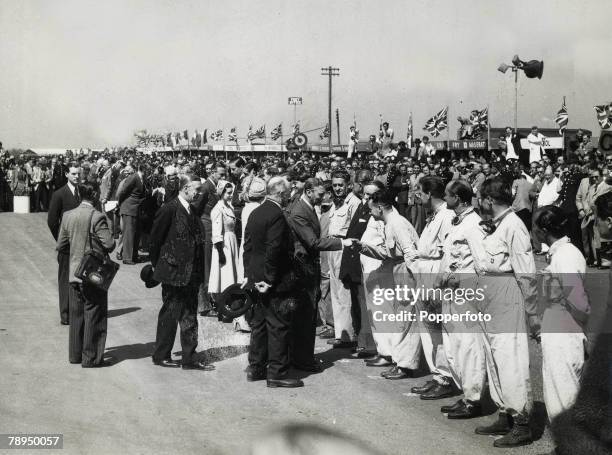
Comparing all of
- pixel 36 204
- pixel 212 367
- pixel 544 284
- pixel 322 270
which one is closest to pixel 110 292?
pixel 322 270

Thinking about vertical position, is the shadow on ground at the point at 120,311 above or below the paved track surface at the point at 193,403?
above

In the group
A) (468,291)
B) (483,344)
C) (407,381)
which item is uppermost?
(468,291)

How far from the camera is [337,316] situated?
947 cm

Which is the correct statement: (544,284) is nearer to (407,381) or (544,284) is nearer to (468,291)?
Result: (468,291)

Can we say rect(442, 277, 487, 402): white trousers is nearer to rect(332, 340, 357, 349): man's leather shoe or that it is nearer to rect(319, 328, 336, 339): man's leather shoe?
rect(332, 340, 357, 349): man's leather shoe

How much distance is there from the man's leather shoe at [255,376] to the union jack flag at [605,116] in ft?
22.2

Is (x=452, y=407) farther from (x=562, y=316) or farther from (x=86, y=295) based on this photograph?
(x=86, y=295)

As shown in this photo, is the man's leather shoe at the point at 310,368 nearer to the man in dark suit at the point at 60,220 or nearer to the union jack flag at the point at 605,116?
the man in dark suit at the point at 60,220

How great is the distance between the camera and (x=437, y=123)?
102ft

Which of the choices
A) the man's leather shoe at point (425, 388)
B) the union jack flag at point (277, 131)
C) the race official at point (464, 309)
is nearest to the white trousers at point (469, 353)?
the race official at point (464, 309)

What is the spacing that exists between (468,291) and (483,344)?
461 mm

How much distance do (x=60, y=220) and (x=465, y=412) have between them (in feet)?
22.8

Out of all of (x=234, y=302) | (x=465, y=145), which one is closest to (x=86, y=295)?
(x=234, y=302)

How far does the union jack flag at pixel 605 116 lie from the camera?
11367 millimetres
